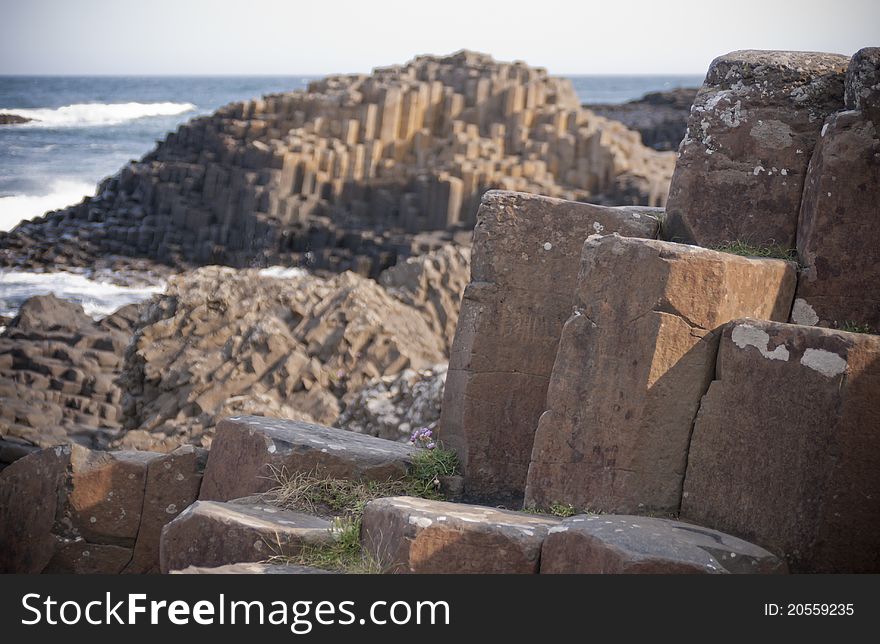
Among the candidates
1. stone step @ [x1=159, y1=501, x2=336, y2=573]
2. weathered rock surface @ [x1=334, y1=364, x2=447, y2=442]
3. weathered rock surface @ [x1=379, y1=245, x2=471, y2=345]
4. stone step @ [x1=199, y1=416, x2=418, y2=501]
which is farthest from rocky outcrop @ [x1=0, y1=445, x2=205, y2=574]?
weathered rock surface @ [x1=379, y1=245, x2=471, y2=345]

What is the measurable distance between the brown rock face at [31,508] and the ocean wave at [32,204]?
25.9 ft

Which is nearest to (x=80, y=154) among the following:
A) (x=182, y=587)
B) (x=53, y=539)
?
(x=53, y=539)

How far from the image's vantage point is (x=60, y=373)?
49.1 feet

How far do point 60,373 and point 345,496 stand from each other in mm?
10368

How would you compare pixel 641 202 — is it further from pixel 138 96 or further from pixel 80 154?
pixel 80 154

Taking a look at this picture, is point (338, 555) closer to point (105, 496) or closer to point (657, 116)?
point (105, 496)

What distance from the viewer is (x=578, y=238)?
6457 mm

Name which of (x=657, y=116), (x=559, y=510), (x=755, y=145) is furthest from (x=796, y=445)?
(x=657, y=116)

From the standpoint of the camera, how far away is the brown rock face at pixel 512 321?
6500mm

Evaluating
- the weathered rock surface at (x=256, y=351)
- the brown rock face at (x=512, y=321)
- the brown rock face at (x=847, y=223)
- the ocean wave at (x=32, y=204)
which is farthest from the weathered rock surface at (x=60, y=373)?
the brown rock face at (x=847, y=223)

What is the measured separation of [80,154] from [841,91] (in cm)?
1333

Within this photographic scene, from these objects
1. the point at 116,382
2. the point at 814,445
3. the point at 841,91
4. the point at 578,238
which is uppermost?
the point at 841,91

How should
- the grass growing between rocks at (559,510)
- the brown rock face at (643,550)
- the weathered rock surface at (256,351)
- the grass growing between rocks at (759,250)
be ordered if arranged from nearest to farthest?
the brown rock face at (643,550)
the grass growing between rocks at (559,510)
the grass growing between rocks at (759,250)
the weathered rock surface at (256,351)

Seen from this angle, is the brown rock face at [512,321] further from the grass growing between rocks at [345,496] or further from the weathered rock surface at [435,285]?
the weathered rock surface at [435,285]
